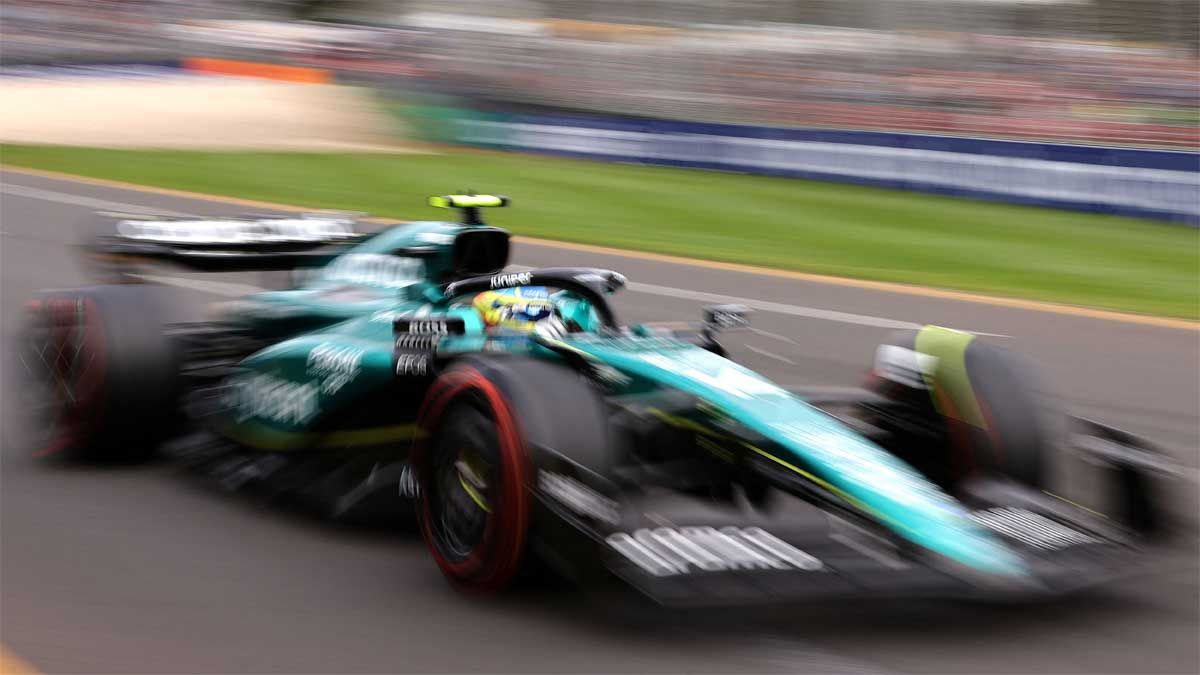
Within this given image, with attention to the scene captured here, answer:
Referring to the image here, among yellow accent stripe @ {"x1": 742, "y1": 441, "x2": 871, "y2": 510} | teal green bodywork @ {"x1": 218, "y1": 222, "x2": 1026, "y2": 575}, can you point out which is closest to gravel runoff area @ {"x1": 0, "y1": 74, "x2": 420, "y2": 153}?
teal green bodywork @ {"x1": 218, "y1": 222, "x2": 1026, "y2": 575}

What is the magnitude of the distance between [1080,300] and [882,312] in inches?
70.0

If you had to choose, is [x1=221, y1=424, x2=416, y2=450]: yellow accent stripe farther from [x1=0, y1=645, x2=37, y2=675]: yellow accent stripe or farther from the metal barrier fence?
the metal barrier fence

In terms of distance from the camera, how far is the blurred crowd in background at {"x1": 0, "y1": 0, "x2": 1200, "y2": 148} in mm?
19045

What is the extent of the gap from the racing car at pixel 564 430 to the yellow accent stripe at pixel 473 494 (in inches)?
0.5

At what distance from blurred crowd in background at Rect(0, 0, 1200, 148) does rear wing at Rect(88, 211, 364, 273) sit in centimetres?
1295

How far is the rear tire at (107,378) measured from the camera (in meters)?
6.04

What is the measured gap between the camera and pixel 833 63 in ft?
73.2

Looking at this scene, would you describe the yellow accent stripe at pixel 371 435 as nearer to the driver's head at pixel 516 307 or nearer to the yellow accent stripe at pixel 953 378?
the driver's head at pixel 516 307

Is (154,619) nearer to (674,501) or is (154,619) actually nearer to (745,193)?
(674,501)

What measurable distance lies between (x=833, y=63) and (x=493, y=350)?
1808cm

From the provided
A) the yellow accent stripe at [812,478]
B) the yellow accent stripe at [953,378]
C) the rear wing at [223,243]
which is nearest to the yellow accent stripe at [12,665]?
the yellow accent stripe at [812,478]

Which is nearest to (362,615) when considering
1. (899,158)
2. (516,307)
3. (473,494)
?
(473,494)

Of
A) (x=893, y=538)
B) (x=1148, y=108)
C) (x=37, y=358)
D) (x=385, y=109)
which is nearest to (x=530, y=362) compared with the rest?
(x=893, y=538)

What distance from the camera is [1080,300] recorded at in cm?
1150
